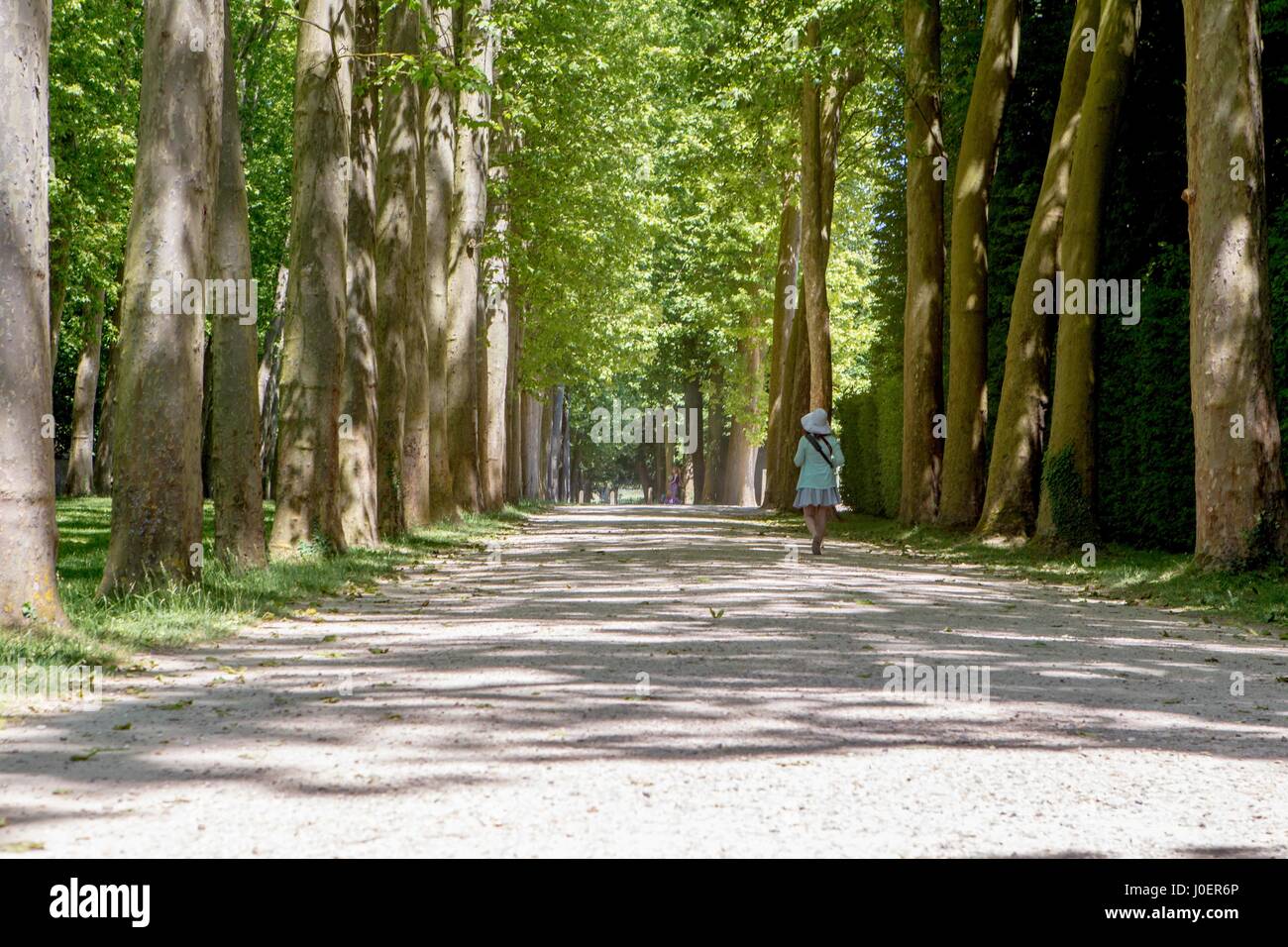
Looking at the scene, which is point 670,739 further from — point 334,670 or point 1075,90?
point 1075,90

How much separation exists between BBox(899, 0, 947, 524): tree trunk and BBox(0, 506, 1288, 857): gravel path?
13346 mm

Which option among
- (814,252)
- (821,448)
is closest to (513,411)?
(814,252)

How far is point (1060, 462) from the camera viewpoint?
18.8m

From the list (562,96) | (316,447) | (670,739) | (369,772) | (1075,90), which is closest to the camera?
(369,772)

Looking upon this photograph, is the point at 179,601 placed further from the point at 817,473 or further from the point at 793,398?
the point at 793,398

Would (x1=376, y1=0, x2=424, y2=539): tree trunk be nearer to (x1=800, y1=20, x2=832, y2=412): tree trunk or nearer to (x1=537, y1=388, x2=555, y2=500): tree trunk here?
(x1=800, y1=20, x2=832, y2=412): tree trunk

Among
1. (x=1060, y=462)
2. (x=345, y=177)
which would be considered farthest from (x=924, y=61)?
(x=345, y=177)

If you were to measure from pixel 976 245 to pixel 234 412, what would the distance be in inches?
503

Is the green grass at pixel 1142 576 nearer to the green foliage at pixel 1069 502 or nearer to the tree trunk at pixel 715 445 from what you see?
the green foliage at pixel 1069 502

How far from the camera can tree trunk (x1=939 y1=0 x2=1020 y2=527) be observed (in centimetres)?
2280

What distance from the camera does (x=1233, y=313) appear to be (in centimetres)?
1452

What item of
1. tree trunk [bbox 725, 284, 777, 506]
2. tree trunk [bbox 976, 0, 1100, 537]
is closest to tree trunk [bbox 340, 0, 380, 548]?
tree trunk [bbox 976, 0, 1100, 537]

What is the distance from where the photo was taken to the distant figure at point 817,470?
2088 cm
